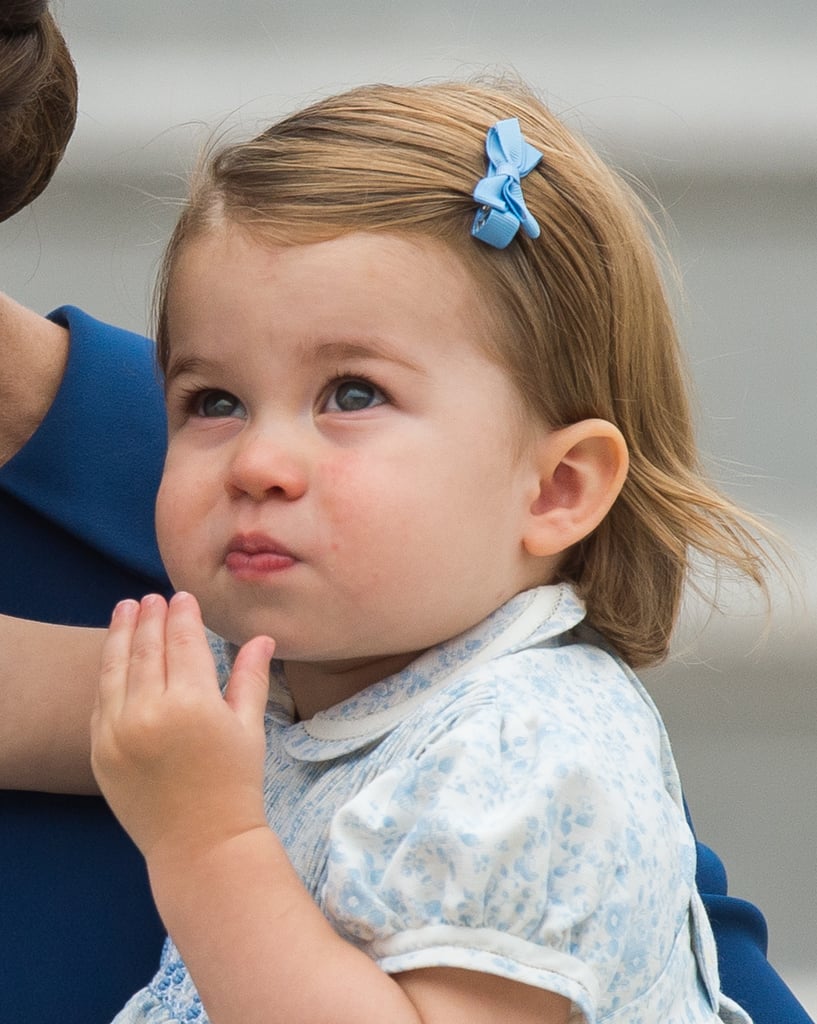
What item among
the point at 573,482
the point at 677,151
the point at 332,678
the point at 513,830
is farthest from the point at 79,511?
the point at 677,151

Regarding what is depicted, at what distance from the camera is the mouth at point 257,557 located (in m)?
0.81

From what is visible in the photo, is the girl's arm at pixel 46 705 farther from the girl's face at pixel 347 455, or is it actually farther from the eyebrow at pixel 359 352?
the eyebrow at pixel 359 352

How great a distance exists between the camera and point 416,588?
0.82m

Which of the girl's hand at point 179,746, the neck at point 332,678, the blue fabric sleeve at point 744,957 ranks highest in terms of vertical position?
the girl's hand at point 179,746

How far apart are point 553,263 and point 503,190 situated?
54 millimetres

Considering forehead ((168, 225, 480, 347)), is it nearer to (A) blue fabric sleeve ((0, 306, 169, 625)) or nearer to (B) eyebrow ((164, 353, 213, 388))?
(B) eyebrow ((164, 353, 213, 388))

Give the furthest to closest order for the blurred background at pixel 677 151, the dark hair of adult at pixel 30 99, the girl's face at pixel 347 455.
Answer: the blurred background at pixel 677 151
the dark hair of adult at pixel 30 99
the girl's face at pixel 347 455

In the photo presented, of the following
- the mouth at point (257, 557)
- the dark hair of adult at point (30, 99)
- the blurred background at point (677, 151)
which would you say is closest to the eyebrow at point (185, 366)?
the mouth at point (257, 557)

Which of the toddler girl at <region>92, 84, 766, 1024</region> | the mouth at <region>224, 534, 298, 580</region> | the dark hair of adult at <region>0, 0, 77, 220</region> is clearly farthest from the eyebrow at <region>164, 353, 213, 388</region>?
the dark hair of adult at <region>0, 0, 77, 220</region>

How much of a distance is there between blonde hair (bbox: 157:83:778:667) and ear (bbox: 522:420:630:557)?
0.02 meters

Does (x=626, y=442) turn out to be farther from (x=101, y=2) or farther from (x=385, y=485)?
(x=101, y=2)

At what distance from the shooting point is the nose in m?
0.80

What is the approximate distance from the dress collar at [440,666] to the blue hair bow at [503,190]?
202 millimetres

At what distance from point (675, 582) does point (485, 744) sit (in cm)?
27
